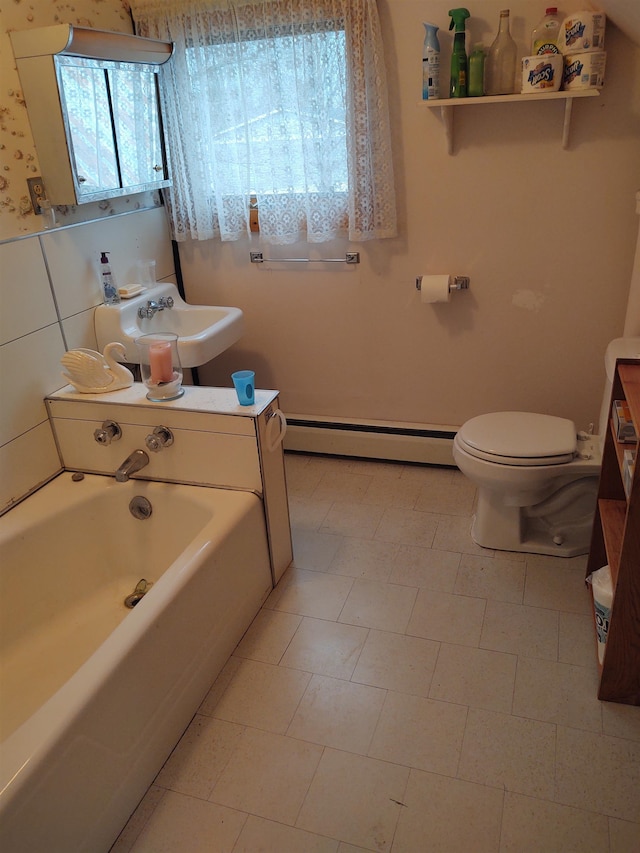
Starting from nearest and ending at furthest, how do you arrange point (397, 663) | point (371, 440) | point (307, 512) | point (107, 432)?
1. point (397, 663)
2. point (107, 432)
3. point (307, 512)
4. point (371, 440)

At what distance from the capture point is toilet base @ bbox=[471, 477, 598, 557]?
2.31m

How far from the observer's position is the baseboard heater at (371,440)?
2930 mm

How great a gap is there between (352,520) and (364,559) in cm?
27

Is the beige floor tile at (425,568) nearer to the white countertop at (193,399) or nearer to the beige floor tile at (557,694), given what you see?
the beige floor tile at (557,694)

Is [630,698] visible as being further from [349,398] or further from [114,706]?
[349,398]

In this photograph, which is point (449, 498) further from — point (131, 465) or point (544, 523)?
point (131, 465)

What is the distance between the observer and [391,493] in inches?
110

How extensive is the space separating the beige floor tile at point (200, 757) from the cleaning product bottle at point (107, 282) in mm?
1527

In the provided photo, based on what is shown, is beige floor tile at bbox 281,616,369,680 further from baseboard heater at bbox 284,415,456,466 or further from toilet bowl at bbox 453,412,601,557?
baseboard heater at bbox 284,415,456,466

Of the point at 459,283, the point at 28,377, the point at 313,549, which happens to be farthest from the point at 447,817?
the point at 459,283

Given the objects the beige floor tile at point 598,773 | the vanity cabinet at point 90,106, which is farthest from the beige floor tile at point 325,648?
the vanity cabinet at point 90,106

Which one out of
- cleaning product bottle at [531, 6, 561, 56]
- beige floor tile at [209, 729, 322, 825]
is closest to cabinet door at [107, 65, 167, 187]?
cleaning product bottle at [531, 6, 561, 56]

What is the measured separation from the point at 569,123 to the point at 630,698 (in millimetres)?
1875

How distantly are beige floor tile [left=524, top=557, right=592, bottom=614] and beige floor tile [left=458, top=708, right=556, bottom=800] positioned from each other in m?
0.49
